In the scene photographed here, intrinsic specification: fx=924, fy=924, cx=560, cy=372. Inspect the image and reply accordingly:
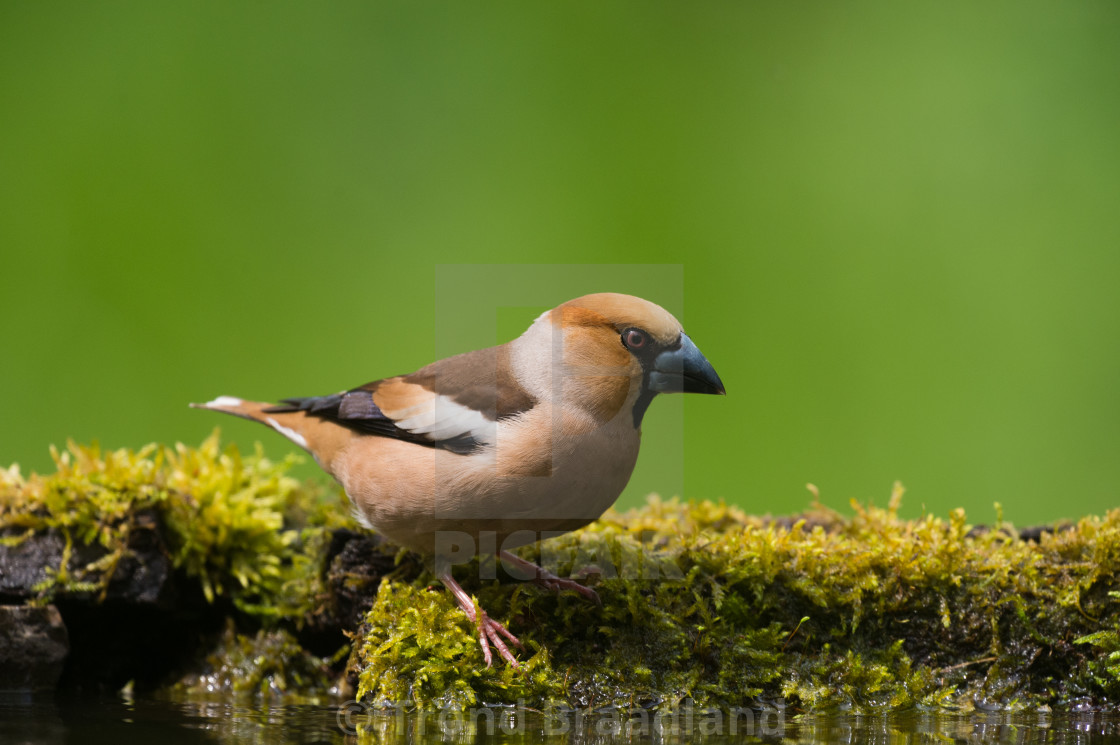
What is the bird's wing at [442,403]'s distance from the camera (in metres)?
3.84

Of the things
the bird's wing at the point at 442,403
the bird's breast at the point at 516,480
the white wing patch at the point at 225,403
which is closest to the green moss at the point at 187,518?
the white wing patch at the point at 225,403

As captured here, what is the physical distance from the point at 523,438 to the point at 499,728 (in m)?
1.09

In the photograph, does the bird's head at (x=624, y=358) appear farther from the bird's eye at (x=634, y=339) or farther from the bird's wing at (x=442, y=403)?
the bird's wing at (x=442, y=403)

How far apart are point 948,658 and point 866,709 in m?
0.51

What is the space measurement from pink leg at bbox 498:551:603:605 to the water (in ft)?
1.99

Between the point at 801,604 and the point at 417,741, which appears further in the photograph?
the point at 801,604

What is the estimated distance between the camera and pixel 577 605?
3.89m

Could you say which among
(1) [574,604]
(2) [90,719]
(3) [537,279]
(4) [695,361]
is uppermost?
(3) [537,279]

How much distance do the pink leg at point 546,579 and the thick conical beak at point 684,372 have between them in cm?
91

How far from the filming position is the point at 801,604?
3.96 meters

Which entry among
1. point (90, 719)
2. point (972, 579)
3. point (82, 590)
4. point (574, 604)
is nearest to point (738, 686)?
point (574, 604)

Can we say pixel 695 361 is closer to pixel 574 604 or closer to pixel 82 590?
pixel 574 604

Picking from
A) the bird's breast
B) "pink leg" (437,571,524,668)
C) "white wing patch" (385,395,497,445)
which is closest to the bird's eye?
the bird's breast

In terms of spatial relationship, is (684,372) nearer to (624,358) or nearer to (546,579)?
(624,358)
